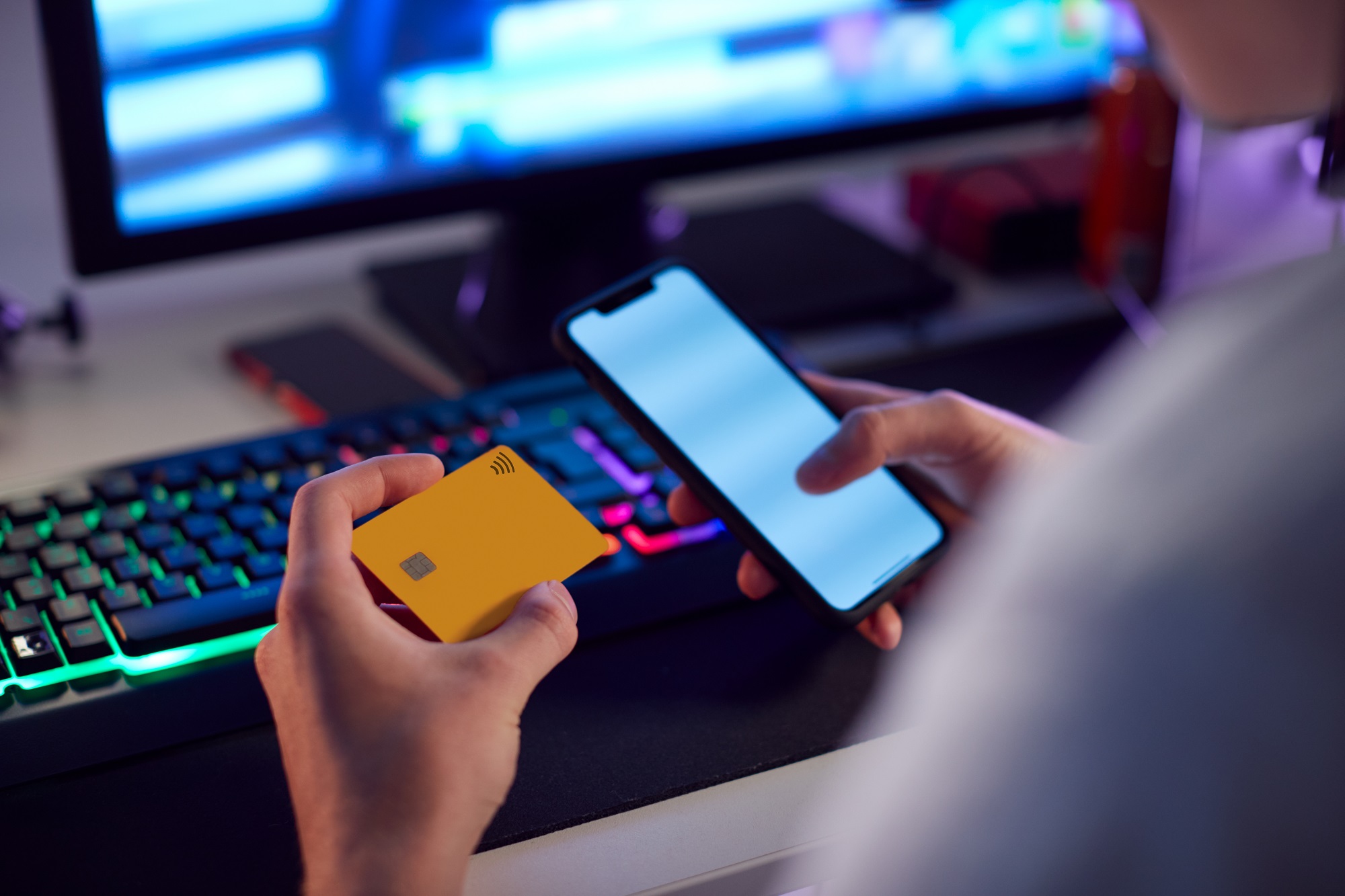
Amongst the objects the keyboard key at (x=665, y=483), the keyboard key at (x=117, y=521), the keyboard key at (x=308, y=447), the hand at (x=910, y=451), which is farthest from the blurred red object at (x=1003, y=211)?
the keyboard key at (x=117, y=521)

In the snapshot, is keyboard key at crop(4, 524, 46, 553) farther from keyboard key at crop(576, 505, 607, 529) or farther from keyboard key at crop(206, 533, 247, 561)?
keyboard key at crop(576, 505, 607, 529)

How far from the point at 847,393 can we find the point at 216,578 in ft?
1.11

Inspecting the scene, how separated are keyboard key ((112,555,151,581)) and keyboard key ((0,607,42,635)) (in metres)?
0.04

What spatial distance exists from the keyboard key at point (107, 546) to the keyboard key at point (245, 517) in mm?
50

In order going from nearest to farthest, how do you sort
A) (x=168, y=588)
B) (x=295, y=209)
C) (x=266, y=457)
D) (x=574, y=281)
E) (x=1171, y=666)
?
(x=1171, y=666), (x=168, y=588), (x=266, y=457), (x=295, y=209), (x=574, y=281)

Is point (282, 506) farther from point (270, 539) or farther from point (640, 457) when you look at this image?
point (640, 457)

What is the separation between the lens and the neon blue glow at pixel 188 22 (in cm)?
69

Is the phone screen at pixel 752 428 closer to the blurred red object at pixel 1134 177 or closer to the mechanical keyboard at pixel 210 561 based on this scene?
the mechanical keyboard at pixel 210 561

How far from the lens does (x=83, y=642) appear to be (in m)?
0.53

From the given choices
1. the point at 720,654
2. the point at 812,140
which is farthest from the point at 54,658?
the point at 812,140

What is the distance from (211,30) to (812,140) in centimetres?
42

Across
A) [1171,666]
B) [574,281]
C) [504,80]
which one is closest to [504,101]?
[504,80]

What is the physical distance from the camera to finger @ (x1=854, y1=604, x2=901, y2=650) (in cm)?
61

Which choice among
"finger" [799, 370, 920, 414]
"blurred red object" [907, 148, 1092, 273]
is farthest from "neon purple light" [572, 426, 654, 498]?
"blurred red object" [907, 148, 1092, 273]
